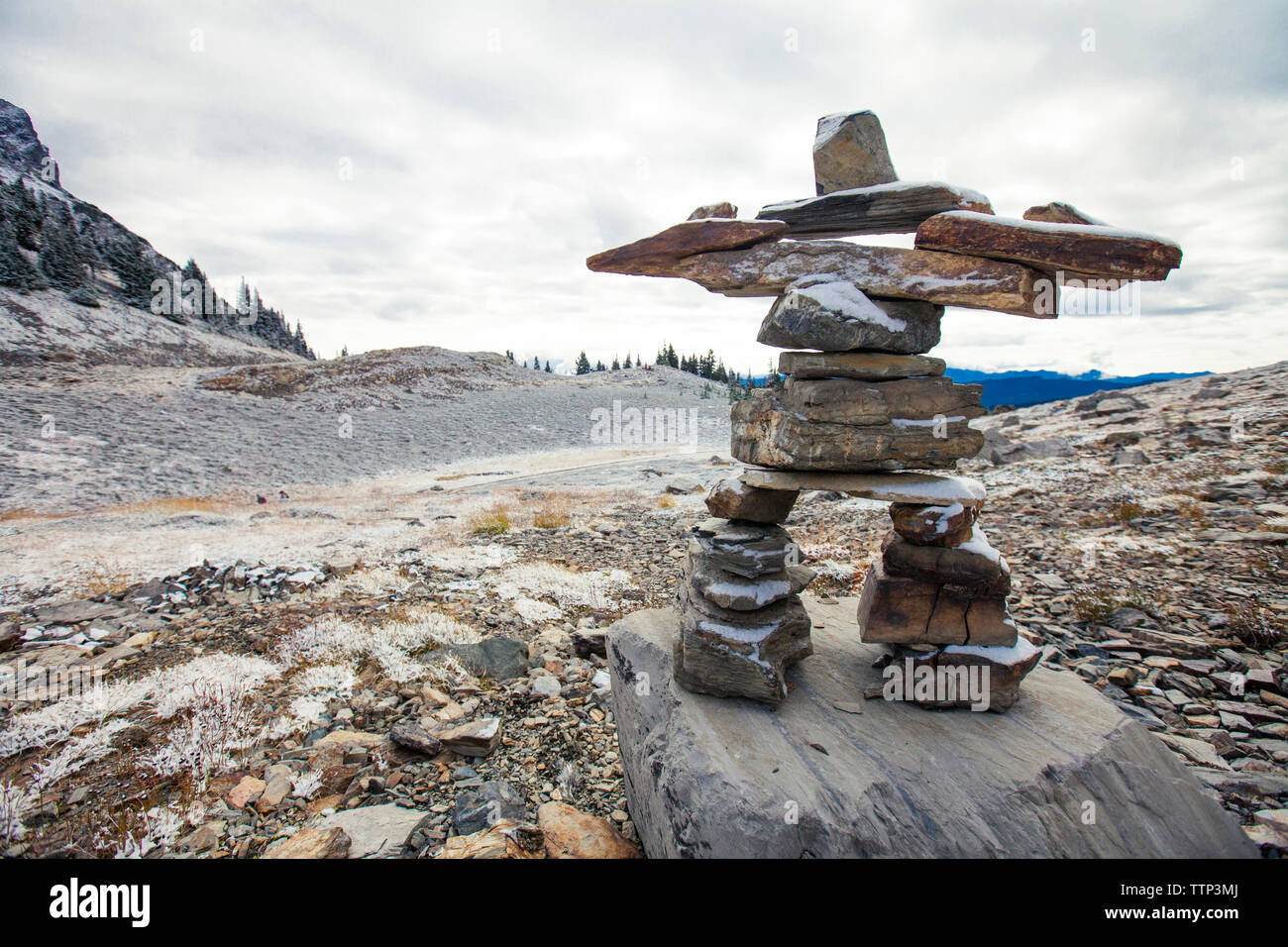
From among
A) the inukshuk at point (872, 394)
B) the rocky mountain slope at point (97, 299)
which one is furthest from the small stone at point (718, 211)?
the rocky mountain slope at point (97, 299)

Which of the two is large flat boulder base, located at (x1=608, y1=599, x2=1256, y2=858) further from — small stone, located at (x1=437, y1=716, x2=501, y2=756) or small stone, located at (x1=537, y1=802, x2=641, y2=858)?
small stone, located at (x1=437, y1=716, x2=501, y2=756)

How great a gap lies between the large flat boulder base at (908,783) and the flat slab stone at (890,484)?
192 cm

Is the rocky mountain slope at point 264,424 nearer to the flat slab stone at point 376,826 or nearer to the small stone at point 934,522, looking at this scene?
the flat slab stone at point 376,826

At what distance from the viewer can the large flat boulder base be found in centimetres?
366

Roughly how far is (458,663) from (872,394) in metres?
6.13

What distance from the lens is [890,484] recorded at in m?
4.96

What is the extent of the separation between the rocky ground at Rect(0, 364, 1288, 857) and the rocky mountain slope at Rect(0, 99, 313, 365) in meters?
55.6

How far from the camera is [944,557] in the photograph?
4.90 metres

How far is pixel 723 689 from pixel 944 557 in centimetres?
236

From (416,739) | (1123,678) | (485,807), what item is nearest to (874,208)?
(1123,678)

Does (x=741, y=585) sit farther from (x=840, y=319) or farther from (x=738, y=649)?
(x=840, y=319)

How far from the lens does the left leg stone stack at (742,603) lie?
480 centimetres

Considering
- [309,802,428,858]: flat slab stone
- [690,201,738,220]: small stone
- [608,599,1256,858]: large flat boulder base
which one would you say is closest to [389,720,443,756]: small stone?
[309,802,428,858]: flat slab stone
